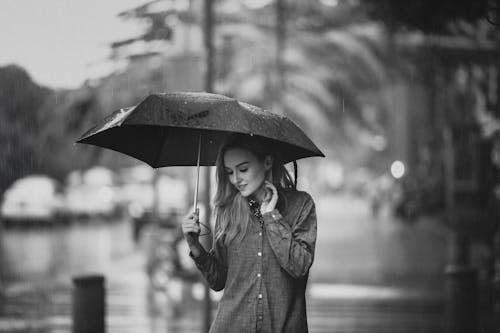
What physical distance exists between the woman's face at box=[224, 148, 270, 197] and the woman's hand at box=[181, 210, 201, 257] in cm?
29

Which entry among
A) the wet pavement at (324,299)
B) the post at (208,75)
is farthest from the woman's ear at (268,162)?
the wet pavement at (324,299)

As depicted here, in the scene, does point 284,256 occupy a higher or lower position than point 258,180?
lower

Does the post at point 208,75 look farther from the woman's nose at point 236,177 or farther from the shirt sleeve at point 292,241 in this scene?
the shirt sleeve at point 292,241

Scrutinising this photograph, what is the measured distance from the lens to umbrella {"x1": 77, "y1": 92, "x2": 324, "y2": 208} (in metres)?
3.94

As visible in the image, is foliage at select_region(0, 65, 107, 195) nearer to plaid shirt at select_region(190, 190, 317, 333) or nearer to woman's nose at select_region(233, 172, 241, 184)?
woman's nose at select_region(233, 172, 241, 184)

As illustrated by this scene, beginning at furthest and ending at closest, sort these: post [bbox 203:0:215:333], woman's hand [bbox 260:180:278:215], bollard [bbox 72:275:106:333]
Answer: post [bbox 203:0:215:333], bollard [bbox 72:275:106:333], woman's hand [bbox 260:180:278:215]

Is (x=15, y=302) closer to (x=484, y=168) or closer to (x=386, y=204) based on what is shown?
(x=484, y=168)

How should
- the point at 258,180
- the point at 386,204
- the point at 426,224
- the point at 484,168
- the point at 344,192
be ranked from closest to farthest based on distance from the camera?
the point at 258,180, the point at 484,168, the point at 426,224, the point at 386,204, the point at 344,192

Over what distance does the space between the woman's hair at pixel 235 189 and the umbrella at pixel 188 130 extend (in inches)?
3.9

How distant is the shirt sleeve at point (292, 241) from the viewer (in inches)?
148

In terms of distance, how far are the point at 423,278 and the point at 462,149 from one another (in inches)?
260

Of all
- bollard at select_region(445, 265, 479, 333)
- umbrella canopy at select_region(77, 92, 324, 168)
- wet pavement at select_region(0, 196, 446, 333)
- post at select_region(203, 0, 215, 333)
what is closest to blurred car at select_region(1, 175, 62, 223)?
Result: wet pavement at select_region(0, 196, 446, 333)

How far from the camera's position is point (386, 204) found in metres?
43.3

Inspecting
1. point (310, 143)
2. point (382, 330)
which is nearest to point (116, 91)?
point (382, 330)
